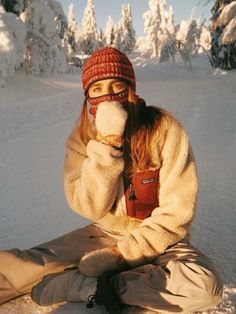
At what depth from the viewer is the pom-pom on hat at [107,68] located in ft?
7.89

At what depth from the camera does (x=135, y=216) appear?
8.00ft

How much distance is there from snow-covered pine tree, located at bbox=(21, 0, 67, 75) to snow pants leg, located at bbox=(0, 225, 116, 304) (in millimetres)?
21304

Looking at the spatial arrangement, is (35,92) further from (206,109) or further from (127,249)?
(127,249)

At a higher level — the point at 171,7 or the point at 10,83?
the point at 171,7

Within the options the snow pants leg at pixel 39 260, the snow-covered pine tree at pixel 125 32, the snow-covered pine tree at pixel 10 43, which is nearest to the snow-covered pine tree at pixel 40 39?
the snow-covered pine tree at pixel 10 43

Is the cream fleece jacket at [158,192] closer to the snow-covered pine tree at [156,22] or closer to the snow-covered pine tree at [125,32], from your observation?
the snow-covered pine tree at [156,22]

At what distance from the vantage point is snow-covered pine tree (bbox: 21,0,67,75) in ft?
75.3

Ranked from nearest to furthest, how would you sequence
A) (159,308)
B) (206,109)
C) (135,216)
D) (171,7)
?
(159,308), (135,216), (206,109), (171,7)

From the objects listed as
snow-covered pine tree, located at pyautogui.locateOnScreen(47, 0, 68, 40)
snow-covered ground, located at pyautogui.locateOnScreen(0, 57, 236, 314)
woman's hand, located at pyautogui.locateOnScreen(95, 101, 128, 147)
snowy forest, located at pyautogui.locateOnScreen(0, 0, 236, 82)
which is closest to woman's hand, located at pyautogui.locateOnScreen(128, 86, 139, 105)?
woman's hand, located at pyautogui.locateOnScreen(95, 101, 128, 147)

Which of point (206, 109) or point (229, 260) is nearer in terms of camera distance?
point (229, 260)

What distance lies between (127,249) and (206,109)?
388 inches

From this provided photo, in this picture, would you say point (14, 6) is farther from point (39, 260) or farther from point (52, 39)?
point (39, 260)

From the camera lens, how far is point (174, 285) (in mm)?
2051

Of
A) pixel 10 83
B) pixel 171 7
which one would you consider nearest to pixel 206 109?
pixel 10 83
